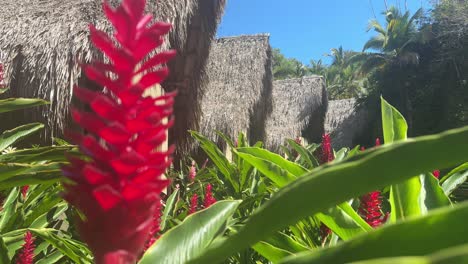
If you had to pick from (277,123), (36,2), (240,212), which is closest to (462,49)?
(277,123)

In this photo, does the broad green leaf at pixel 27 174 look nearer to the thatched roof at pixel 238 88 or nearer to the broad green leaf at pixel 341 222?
the broad green leaf at pixel 341 222

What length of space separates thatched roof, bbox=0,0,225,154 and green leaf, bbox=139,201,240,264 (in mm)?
3327

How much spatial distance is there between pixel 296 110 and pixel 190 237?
1327 centimetres

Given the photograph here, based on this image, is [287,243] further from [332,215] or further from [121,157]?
[121,157]

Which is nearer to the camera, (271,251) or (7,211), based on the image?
(271,251)

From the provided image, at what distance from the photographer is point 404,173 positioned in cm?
39

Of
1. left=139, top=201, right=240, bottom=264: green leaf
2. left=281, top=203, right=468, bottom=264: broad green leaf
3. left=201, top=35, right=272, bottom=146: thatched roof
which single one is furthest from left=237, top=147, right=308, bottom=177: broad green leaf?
left=201, top=35, right=272, bottom=146: thatched roof

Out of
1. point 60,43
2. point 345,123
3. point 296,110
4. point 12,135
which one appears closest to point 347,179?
point 12,135

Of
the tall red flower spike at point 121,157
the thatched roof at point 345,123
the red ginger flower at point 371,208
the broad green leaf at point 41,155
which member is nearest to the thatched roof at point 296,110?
the thatched roof at point 345,123

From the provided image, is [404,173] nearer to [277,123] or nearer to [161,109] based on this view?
[161,109]

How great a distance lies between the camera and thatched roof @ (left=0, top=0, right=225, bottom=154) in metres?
4.04

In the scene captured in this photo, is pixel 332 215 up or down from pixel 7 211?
up

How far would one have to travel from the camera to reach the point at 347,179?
0.39 metres

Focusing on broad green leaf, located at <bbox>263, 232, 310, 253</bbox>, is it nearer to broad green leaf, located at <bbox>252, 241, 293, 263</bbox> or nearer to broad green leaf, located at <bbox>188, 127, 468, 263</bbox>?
broad green leaf, located at <bbox>252, 241, 293, 263</bbox>
